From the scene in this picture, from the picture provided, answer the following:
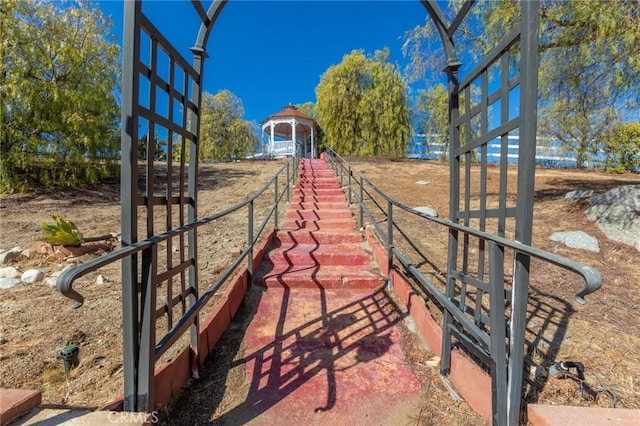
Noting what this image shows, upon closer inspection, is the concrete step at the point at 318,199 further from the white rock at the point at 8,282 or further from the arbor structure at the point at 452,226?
the arbor structure at the point at 452,226

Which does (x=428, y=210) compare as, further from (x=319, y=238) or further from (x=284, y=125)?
(x=284, y=125)

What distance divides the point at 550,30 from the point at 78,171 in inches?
408

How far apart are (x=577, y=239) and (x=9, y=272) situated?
6889 millimetres

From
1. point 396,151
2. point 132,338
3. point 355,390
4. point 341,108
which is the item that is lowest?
point 355,390

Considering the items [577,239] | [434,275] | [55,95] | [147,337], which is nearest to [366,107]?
[55,95]

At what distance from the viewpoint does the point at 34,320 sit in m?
2.53

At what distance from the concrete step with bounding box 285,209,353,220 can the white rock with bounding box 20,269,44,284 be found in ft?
10.9

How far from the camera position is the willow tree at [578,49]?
443cm

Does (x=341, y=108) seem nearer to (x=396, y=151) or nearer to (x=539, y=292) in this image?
(x=396, y=151)

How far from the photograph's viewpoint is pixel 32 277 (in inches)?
131

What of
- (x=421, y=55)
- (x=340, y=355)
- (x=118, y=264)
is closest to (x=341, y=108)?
(x=421, y=55)

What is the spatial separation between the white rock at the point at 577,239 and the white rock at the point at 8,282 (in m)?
6.51

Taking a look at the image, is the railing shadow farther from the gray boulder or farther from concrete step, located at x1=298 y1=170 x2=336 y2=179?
concrete step, located at x1=298 y1=170 x2=336 y2=179
